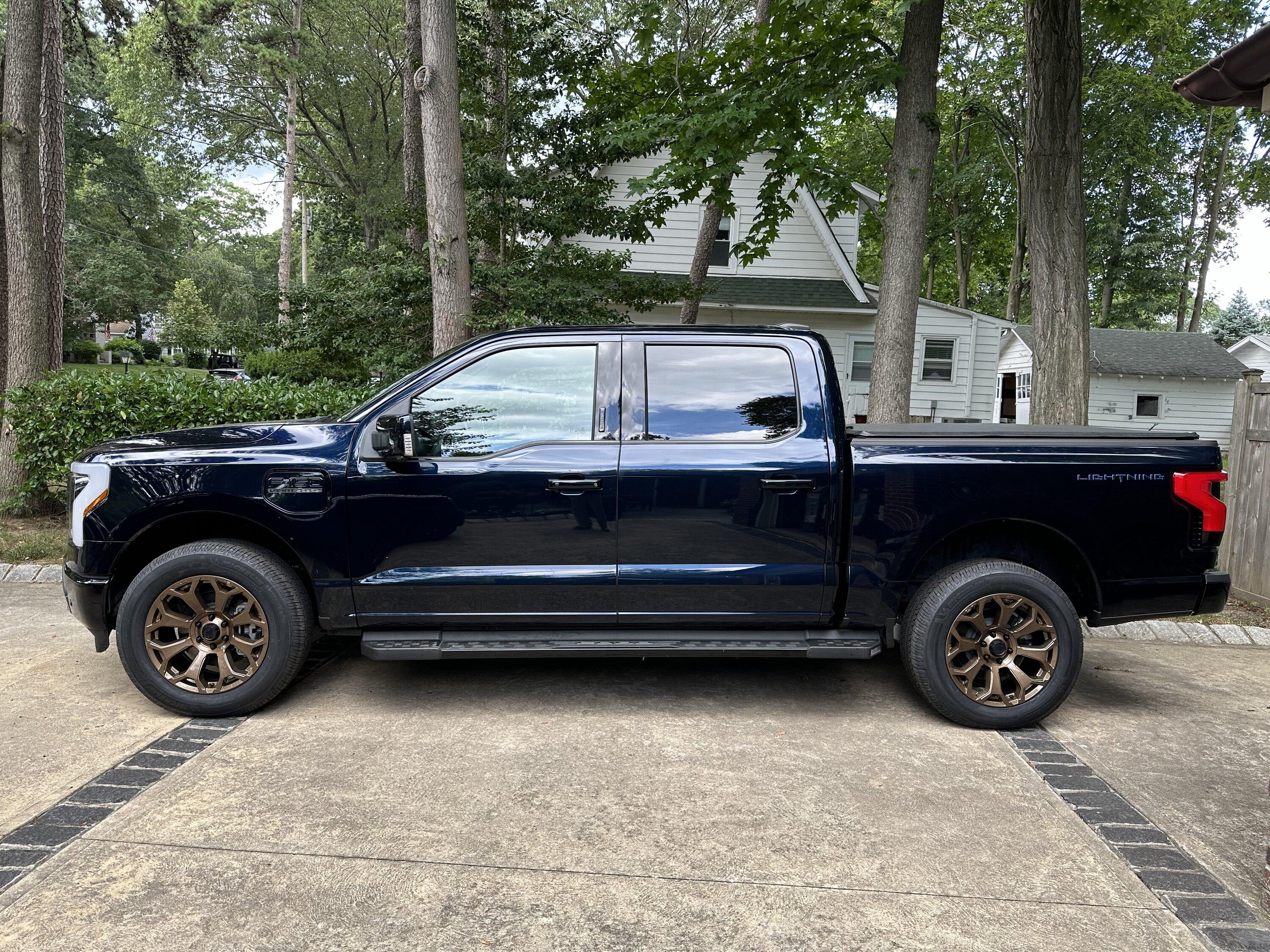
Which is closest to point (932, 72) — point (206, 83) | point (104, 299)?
point (206, 83)

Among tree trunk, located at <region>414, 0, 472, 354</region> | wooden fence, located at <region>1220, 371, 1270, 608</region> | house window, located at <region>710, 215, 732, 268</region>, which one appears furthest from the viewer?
house window, located at <region>710, 215, 732, 268</region>

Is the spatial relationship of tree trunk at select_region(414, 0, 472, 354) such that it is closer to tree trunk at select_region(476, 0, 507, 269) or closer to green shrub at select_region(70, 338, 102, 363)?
tree trunk at select_region(476, 0, 507, 269)

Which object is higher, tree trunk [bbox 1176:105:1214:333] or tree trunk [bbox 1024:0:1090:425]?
→ tree trunk [bbox 1176:105:1214:333]

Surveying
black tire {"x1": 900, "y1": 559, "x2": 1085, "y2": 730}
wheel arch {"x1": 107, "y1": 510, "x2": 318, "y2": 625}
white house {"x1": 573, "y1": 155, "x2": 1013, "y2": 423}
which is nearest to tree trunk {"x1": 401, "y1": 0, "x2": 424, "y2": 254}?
white house {"x1": 573, "y1": 155, "x2": 1013, "y2": 423}

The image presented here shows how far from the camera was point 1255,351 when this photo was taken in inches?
1463

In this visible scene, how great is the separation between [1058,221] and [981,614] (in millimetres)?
4850

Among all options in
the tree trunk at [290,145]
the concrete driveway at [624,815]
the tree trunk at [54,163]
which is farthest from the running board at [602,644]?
the tree trunk at [290,145]

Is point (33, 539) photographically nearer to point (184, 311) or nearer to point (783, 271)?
point (783, 271)

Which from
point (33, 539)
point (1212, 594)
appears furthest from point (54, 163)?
point (1212, 594)

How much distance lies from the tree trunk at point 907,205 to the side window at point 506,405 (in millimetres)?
4888

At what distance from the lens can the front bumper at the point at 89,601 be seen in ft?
13.7

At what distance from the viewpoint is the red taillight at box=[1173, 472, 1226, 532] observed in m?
4.19

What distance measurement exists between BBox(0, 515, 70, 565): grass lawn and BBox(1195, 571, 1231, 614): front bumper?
7749 mm

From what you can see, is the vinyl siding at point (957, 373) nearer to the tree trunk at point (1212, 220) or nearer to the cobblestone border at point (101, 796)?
the tree trunk at point (1212, 220)
